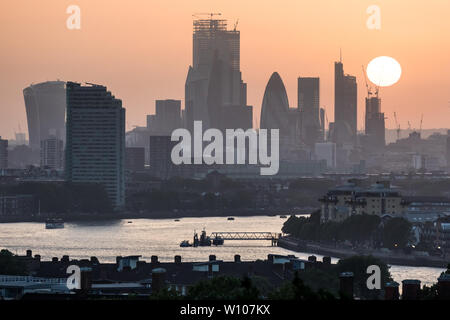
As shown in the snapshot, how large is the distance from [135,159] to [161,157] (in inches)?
252

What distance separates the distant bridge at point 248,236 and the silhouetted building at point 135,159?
88.1 m

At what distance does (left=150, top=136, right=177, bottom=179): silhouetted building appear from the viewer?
153 metres

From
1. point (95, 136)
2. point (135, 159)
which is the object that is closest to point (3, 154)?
point (135, 159)

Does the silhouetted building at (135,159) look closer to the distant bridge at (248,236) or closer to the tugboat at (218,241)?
the distant bridge at (248,236)

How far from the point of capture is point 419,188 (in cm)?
12188

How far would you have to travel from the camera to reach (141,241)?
198ft

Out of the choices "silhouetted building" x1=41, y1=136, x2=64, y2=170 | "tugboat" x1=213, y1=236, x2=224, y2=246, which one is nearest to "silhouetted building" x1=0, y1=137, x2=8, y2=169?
"silhouetted building" x1=41, y1=136, x2=64, y2=170

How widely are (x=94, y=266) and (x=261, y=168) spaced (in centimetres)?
13489

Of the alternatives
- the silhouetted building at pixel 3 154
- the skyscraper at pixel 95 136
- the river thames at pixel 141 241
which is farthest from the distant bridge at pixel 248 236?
the silhouetted building at pixel 3 154

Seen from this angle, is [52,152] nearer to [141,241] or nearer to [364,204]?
[364,204]

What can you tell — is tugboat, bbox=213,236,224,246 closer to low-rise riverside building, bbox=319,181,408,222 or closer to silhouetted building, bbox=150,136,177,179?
low-rise riverside building, bbox=319,181,408,222

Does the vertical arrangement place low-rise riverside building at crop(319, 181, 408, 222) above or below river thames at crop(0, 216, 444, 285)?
above

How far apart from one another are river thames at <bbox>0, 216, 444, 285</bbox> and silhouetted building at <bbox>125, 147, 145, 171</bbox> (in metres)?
67.1

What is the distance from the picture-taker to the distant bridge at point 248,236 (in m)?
63.8
